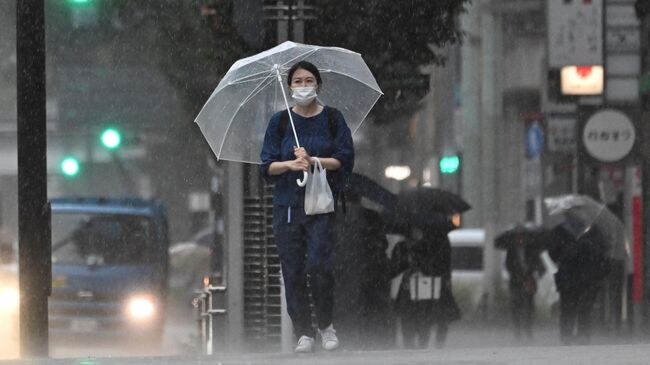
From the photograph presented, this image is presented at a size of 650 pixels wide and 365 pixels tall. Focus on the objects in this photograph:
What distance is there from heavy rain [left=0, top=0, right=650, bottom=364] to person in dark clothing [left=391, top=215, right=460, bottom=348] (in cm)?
2

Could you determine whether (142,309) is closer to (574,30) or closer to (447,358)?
(574,30)

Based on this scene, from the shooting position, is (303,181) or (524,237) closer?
(303,181)

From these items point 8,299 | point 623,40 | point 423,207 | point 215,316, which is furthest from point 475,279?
point 215,316

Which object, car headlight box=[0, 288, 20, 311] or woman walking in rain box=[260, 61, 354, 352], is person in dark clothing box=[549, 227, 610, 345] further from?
woman walking in rain box=[260, 61, 354, 352]

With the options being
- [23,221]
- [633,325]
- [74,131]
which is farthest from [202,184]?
[23,221]

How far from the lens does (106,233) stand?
21828mm

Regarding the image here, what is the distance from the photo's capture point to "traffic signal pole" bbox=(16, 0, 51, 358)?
427 inches

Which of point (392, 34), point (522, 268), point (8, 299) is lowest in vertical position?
point (8, 299)

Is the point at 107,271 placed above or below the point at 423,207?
below

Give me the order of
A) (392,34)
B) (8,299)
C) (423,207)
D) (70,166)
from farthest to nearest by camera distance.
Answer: (70,166) → (8,299) → (423,207) → (392,34)

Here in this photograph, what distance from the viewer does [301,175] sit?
941 cm

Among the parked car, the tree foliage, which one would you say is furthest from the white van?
the tree foliage

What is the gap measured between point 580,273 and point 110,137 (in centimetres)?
662

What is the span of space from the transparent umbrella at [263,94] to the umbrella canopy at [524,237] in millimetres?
8395
